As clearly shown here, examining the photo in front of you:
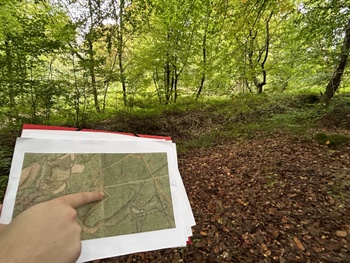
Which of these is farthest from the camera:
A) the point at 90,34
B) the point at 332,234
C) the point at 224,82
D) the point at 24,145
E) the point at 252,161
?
the point at 224,82

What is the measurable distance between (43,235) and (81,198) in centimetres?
18

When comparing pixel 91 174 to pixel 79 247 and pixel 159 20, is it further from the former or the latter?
pixel 159 20

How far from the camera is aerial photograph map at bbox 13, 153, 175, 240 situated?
2.36ft

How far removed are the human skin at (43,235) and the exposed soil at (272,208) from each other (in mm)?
1439

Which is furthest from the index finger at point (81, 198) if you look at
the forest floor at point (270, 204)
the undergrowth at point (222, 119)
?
the undergrowth at point (222, 119)

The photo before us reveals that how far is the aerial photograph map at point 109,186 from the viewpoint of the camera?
2.36 ft

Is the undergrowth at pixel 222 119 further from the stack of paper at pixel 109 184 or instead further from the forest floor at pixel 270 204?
the stack of paper at pixel 109 184

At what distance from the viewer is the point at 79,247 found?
0.61 metres

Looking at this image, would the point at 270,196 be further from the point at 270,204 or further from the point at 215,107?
the point at 215,107

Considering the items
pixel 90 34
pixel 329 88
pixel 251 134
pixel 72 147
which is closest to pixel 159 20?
pixel 90 34

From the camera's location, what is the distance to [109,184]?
81cm

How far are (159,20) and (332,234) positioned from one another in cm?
636

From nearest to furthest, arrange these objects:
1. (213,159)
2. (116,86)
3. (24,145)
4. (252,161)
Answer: (24,145) < (252,161) < (213,159) < (116,86)

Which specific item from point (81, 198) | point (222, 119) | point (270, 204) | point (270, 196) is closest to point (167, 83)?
point (222, 119)
